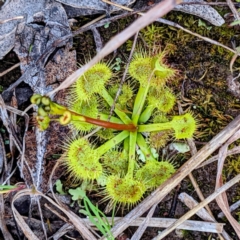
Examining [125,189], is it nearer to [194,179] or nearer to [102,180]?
[102,180]

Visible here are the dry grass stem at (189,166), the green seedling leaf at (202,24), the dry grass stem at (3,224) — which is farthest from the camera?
the dry grass stem at (3,224)

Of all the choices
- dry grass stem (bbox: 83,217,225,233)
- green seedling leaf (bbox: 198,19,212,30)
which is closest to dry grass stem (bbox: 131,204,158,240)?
dry grass stem (bbox: 83,217,225,233)

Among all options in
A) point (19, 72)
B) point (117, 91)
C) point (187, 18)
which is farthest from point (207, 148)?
point (19, 72)

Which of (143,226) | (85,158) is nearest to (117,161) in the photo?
(85,158)

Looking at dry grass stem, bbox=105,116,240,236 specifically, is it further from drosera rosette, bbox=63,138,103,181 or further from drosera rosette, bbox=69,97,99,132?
drosera rosette, bbox=69,97,99,132

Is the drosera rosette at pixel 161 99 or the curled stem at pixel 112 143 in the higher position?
the drosera rosette at pixel 161 99

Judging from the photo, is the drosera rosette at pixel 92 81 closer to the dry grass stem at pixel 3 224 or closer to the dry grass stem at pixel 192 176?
the dry grass stem at pixel 192 176

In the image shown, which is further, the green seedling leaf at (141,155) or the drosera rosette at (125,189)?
the green seedling leaf at (141,155)

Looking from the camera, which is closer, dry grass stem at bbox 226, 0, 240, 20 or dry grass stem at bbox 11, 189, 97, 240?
dry grass stem at bbox 226, 0, 240, 20

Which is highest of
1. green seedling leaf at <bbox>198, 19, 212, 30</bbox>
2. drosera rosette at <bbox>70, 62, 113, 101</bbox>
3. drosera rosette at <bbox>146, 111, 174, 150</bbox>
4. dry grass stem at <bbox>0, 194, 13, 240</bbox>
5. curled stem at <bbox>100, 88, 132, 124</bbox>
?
green seedling leaf at <bbox>198, 19, 212, 30</bbox>

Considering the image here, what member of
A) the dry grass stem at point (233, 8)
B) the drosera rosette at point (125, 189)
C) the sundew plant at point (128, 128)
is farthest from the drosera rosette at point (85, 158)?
the dry grass stem at point (233, 8)
